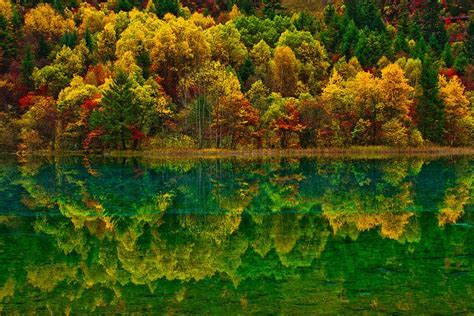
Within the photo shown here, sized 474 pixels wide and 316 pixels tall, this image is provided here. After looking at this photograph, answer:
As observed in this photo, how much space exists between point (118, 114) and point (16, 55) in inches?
2311

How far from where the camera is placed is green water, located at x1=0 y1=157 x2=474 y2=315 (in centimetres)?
1816

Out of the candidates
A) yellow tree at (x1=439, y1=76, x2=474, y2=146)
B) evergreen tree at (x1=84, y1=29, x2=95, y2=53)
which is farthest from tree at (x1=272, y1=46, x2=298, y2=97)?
evergreen tree at (x1=84, y1=29, x2=95, y2=53)

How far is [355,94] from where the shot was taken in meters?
99.5

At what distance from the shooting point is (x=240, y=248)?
2548 centimetres

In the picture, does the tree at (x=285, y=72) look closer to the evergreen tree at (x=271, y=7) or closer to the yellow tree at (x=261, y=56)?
the yellow tree at (x=261, y=56)

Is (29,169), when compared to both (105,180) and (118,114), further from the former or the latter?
(118,114)

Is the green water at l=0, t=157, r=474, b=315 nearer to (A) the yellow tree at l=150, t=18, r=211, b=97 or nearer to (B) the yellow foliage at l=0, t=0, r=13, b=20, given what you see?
(A) the yellow tree at l=150, t=18, r=211, b=97

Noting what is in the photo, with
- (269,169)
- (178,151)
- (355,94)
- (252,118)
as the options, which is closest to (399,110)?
(355,94)

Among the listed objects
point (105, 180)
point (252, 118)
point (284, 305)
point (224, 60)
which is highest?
point (224, 60)

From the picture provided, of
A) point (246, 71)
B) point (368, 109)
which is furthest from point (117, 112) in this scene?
point (368, 109)

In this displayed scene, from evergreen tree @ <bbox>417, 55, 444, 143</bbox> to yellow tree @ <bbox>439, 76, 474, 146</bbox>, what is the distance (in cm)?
152

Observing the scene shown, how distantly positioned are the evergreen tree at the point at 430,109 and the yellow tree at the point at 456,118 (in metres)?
1.52

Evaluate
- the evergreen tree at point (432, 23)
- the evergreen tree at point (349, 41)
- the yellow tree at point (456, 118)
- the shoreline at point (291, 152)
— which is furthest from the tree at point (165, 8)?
the yellow tree at point (456, 118)

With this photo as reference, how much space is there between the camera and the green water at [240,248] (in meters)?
18.2
